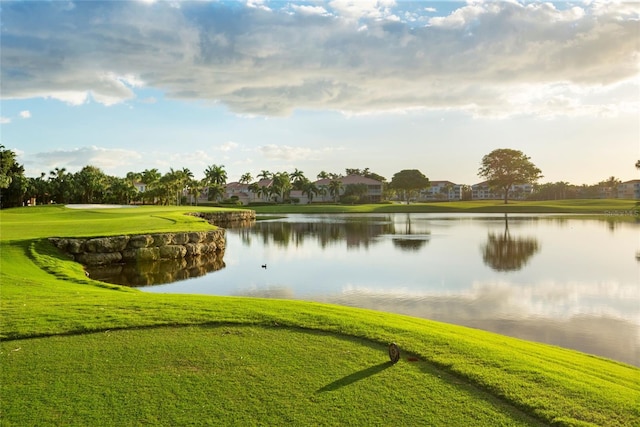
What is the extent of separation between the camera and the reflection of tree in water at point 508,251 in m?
24.2

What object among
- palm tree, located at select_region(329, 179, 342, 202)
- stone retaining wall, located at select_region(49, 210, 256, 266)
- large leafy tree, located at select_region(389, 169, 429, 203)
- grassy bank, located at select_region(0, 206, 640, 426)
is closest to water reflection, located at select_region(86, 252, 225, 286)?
stone retaining wall, located at select_region(49, 210, 256, 266)

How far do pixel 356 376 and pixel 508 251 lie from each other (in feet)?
84.9

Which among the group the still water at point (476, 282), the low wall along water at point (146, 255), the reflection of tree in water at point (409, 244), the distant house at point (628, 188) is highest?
the distant house at point (628, 188)

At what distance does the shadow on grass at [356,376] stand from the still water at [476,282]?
670cm

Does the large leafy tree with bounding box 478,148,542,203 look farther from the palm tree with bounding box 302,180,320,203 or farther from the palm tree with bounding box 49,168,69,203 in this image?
the palm tree with bounding box 49,168,69,203

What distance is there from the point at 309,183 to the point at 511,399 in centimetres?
12485

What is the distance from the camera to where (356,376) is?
21.4 ft

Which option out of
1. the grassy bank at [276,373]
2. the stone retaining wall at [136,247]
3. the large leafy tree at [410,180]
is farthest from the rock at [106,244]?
the large leafy tree at [410,180]

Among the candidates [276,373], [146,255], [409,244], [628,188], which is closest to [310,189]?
[409,244]

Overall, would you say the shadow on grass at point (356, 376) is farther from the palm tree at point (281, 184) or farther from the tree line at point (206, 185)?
the palm tree at point (281, 184)

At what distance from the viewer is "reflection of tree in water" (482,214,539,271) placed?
79.3 feet

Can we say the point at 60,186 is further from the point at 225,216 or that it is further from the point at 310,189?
the point at 310,189

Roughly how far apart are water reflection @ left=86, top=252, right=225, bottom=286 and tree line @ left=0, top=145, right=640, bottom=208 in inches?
1627

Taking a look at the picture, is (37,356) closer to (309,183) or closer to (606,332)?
(606,332)
